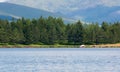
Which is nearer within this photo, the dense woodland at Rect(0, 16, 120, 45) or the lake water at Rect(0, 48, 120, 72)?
the lake water at Rect(0, 48, 120, 72)

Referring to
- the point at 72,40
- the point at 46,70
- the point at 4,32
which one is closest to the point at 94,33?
the point at 72,40

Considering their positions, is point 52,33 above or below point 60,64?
above

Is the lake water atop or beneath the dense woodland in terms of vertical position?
beneath

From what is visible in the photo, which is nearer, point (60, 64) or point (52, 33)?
point (60, 64)

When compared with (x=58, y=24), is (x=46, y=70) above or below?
below

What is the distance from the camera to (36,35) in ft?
547

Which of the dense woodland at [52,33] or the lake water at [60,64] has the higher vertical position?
the dense woodland at [52,33]

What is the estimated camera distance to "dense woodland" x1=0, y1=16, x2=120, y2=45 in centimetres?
16562

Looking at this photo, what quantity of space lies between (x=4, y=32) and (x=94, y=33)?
35.4 meters

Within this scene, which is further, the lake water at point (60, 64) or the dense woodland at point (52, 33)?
the dense woodland at point (52, 33)

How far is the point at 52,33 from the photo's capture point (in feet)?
566

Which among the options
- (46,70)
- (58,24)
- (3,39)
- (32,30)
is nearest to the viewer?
(46,70)

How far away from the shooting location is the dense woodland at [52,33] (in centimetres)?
16562

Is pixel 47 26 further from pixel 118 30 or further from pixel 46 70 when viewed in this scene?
pixel 46 70
